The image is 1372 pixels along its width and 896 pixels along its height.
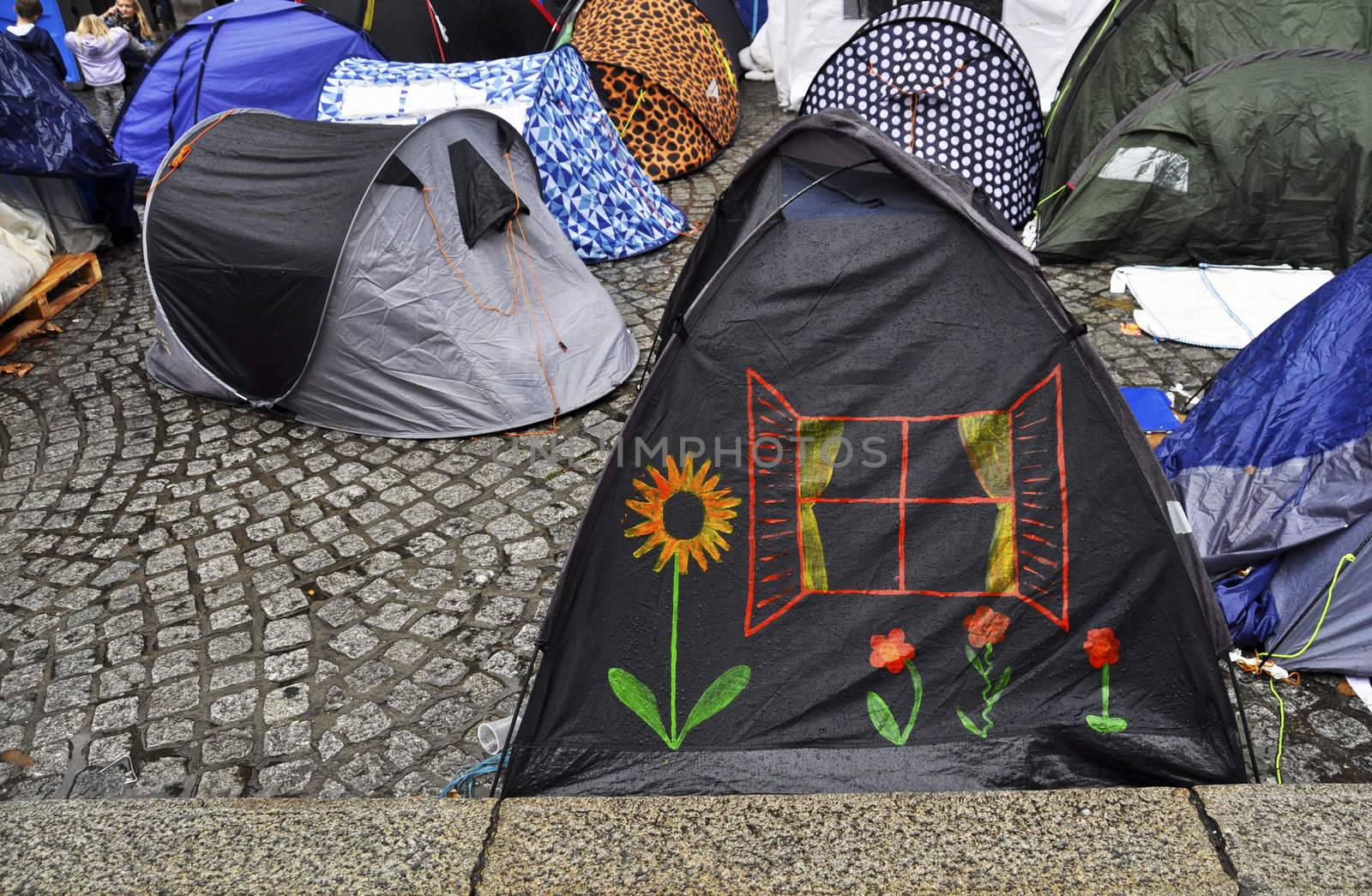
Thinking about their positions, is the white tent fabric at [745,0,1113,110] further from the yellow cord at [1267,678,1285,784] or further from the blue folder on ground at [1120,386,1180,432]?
the yellow cord at [1267,678,1285,784]

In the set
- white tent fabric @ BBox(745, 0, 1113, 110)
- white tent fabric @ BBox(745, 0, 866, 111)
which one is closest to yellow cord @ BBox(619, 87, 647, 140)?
white tent fabric @ BBox(745, 0, 1113, 110)

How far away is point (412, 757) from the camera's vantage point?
367 cm

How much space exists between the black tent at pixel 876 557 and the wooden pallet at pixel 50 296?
537cm

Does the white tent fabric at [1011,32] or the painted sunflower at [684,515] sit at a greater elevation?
the painted sunflower at [684,515]

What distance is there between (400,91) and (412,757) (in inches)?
198

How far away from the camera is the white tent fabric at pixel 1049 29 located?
31.6ft

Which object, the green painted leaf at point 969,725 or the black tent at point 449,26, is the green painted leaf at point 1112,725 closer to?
the green painted leaf at point 969,725

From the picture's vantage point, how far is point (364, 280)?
17.7 feet

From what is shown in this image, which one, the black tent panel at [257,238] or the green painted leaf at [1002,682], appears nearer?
the green painted leaf at [1002,682]

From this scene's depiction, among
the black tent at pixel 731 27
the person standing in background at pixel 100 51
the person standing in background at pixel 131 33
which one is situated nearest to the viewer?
the person standing in background at pixel 100 51

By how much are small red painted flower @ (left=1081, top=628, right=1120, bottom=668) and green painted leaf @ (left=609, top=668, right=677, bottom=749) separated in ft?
4.12

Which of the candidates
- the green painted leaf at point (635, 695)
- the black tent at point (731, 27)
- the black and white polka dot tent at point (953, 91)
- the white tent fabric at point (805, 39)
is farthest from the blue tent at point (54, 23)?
the green painted leaf at point (635, 695)

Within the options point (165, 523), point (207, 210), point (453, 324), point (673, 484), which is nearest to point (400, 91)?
point (207, 210)

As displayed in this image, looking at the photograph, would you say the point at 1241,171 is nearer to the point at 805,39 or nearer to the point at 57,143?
the point at 805,39
